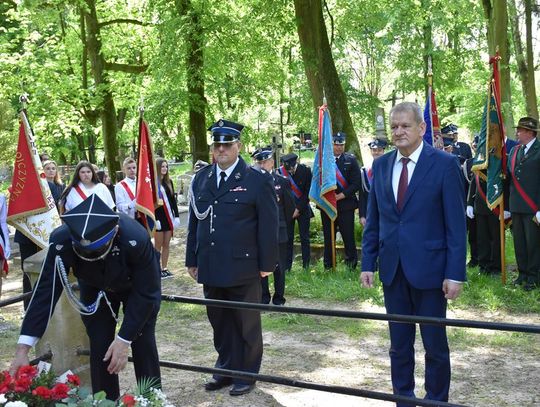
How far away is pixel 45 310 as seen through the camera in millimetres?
4320

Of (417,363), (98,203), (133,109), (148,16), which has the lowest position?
(417,363)

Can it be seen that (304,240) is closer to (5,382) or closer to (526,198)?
(526,198)

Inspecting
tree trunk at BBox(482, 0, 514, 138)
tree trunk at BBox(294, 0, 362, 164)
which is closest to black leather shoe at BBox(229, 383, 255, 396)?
tree trunk at BBox(294, 0, 362, 164)

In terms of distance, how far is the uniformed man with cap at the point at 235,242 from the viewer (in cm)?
604

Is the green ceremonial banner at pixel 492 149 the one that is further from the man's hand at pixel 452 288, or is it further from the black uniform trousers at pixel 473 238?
the man's hand at pixel 452 288

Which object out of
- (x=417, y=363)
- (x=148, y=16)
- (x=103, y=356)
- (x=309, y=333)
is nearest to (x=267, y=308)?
(x=103, y=356)

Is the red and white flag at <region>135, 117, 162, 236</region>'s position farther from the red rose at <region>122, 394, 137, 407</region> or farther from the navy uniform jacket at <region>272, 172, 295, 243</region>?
the red rose at <region>122, 394, 137, 407</region>

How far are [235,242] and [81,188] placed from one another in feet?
15.9

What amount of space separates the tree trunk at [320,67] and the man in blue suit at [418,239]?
10.6 meters

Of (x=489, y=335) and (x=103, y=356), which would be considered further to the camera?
(x=489, y=335)

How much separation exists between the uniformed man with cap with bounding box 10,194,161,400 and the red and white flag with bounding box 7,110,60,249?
198 inches

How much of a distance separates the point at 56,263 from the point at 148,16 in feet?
62.6

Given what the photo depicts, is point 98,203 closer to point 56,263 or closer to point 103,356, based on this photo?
point 56,263

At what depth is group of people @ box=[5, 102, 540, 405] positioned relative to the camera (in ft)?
14.0
